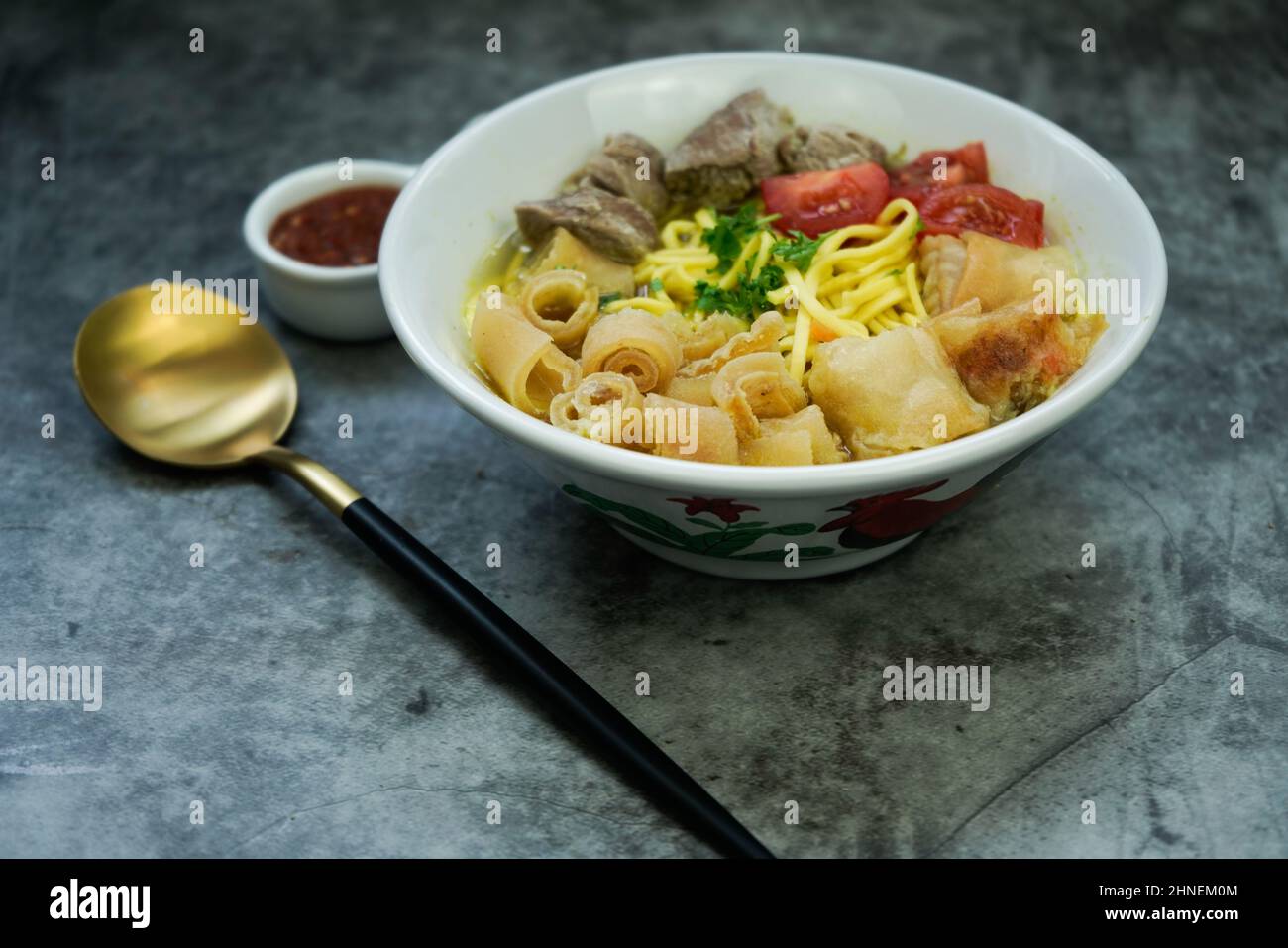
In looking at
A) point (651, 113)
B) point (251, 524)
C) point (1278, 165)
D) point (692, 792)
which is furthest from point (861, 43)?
point (692, 792)

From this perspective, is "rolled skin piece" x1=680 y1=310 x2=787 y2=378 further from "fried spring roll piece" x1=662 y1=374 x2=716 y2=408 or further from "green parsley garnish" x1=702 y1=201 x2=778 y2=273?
"green parsley garnish" x1=702 y1=201 x2=778 y2=273

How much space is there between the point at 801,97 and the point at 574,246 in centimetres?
104

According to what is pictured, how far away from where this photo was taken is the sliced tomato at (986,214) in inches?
150

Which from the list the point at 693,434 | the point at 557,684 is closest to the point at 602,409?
the point at 693,434

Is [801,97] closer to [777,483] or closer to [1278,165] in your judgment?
[777,483]

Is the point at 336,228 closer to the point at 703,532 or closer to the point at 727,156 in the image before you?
the point at 727,156

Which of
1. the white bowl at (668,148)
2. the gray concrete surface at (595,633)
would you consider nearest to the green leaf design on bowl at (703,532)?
the white bowl at (668,148)

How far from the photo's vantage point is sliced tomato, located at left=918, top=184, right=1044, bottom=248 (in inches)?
150

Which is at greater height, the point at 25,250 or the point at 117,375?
the point at 25,250

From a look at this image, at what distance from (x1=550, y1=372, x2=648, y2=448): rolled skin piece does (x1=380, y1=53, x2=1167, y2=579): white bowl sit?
11cm

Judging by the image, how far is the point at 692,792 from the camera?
9.61 ft

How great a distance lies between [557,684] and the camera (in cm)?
310

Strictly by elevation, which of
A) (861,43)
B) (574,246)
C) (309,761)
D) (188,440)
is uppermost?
(861,43)

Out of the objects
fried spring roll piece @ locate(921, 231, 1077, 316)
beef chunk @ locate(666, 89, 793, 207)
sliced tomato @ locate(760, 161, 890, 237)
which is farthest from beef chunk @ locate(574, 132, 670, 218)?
fried spring roll piece @ locate(921, 231, 1077, 316)
